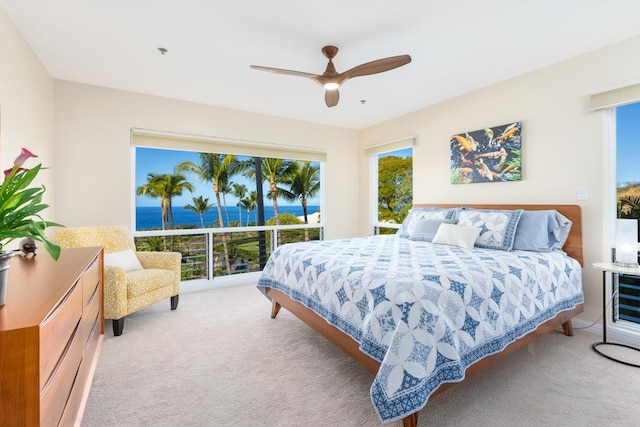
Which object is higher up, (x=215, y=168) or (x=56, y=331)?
(x=215, y=168)

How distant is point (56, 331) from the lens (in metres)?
0.98

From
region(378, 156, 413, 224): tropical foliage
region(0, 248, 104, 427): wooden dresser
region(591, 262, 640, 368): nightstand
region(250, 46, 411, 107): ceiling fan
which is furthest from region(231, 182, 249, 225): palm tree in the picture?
region(591, 262, 640, 368): nightstand

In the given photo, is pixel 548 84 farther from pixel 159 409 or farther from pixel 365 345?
pixel 159 409

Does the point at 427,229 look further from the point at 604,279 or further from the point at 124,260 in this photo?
the point at 124,260

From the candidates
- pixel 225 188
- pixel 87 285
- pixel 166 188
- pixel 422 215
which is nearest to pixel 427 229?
pixel 422 215

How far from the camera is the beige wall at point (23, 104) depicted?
2.11 metres

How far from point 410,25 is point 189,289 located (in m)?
3.84

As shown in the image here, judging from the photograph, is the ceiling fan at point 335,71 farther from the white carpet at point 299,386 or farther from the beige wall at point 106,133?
the white carpet at point 299,386

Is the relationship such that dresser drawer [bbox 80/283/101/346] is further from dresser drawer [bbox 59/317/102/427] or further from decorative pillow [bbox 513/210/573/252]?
decorative pillow [bbox 513/210/573/252]

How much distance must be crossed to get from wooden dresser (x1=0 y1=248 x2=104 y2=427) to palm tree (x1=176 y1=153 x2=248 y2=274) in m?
3.29

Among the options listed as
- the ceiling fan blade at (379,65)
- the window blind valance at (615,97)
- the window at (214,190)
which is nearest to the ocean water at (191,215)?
the window at (214,190)

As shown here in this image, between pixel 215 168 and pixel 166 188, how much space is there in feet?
2.71

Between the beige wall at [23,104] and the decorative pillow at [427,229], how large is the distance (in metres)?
3.60

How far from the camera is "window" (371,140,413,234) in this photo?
4633mm
